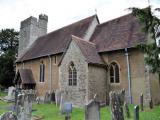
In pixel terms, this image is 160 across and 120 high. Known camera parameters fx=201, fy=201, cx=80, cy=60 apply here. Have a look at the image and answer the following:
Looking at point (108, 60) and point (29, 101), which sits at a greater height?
point (108, 60)

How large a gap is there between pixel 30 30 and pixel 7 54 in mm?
16392

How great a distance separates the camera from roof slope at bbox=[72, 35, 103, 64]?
58.0 ft

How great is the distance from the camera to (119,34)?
66.4 ft

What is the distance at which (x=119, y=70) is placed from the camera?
1842cm

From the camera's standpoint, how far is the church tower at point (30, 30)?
1310 inches

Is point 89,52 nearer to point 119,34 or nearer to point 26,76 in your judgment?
point 119,34

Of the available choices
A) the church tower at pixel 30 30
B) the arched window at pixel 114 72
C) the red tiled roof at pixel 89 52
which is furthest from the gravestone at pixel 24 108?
the church tower at pixel 30 30

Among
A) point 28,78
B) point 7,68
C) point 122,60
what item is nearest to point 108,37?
point 122,60

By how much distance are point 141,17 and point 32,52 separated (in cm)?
1915

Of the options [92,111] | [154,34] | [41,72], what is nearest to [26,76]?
[41,72]

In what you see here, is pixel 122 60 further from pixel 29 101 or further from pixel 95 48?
pixel 29 101

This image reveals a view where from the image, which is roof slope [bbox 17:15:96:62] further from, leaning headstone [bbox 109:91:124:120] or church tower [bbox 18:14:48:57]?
leaning headstone [bbox 109:91:124:120]

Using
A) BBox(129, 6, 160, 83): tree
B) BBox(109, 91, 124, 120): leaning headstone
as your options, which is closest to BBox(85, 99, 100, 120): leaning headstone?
BBox(109, 91, 124, 120): leaning headstone

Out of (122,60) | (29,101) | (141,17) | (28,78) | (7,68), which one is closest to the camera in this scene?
(29,101)
